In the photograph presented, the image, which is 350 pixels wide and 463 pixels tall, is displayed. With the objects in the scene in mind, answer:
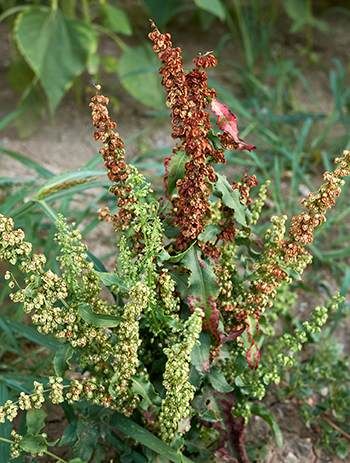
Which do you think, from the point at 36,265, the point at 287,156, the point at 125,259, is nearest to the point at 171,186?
the point at 125,259

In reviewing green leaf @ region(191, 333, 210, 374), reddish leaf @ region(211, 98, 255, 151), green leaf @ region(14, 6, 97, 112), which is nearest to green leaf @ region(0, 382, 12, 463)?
green leaf @ region(191, 333, 210, 374)

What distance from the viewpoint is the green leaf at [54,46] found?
2.71 meters

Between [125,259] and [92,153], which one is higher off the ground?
[92,153]

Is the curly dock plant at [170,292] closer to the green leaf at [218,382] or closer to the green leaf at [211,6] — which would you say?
the green leaf at [218,382]

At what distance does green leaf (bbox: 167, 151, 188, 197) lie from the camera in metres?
1.44

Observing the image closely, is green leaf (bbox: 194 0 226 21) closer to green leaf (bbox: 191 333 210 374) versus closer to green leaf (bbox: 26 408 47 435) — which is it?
green leaf (bbox: 191 333 210 374)

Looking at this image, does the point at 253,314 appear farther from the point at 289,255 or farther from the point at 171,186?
the point at 171,186

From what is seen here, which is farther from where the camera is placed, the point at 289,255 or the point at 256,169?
the point at 256,169

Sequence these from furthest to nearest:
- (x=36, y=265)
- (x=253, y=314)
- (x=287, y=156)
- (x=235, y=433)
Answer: (x=287, y=156), (x=235, y=433), (x=253, y=314), (x=36, y=265)

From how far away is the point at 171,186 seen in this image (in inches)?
57.9

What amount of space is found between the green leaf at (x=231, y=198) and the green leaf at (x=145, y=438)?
39 centimetres

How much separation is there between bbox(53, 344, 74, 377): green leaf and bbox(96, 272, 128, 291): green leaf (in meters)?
0.12

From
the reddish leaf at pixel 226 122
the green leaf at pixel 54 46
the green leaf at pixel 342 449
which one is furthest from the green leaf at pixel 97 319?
A: the green leaf at pixel 54 46

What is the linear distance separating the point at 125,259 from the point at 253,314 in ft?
0.82
